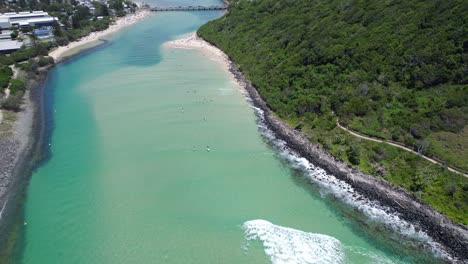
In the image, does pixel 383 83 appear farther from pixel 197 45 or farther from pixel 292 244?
pixel 197 45

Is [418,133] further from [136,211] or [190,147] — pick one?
[136,211]

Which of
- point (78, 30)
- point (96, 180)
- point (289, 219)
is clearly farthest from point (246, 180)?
point (78, 30)

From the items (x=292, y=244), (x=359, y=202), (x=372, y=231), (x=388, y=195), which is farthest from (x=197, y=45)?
Answer: (x=372, y=231)

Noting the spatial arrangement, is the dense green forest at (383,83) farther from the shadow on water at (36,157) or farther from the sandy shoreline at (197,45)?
the shadow on water at (36,157)

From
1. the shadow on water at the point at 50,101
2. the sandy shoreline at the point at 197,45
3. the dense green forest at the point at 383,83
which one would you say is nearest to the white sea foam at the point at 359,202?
the dense green forest at the point at 383,83

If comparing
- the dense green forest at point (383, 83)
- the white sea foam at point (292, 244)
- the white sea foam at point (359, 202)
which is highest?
the dense green forest at point (383, 83)

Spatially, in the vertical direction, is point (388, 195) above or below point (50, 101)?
below
